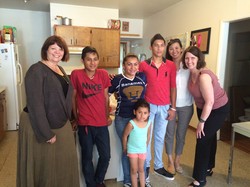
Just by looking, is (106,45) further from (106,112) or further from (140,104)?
(140,104)

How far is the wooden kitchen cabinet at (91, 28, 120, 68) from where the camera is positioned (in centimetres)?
459

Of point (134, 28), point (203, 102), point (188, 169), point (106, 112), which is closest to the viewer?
point (106, 112)

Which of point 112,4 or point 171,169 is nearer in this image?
point 171,169

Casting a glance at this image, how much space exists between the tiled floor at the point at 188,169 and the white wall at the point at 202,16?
1061mm

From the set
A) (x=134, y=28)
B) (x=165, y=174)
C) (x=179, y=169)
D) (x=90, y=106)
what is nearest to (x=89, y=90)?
(x=90, y=106)

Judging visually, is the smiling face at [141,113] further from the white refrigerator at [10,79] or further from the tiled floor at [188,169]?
the white refrigerator at [10,79]

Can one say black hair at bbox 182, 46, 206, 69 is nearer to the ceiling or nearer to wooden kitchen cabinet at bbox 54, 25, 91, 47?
the ceiling

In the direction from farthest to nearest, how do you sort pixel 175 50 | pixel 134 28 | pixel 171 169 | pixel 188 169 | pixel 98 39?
pixel 134 28 < pixel 98 39 < pixel 188 169 < pixel 171 169 < pixel 175 50

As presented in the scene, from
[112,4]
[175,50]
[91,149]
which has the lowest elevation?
[91,149]

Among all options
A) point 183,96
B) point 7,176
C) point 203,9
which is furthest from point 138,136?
point 203,9

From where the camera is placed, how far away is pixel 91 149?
1748mm

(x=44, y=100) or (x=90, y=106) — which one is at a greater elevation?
(x=44, y=100)

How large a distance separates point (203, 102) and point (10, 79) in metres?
3.25

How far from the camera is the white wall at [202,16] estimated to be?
290 cm
